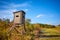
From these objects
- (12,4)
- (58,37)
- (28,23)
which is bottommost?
(58,37)

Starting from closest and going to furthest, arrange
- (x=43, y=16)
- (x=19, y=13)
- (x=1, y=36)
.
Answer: (x=1, y=36), (x=19, y=13), (x=43, y=16)

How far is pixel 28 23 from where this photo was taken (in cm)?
352

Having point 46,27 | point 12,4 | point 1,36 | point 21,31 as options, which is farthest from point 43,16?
point 1,36

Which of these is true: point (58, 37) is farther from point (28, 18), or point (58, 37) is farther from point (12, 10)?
point (12, 10)

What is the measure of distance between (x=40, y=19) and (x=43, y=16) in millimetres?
137

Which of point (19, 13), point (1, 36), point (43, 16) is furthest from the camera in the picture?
point (43, 16)

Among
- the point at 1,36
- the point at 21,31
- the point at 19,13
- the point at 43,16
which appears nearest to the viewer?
the point at 1,36

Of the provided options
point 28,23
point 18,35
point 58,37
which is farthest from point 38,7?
point 18,35

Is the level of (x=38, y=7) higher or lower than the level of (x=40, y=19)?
higher

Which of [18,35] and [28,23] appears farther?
[28,23]

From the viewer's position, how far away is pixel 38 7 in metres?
3.63

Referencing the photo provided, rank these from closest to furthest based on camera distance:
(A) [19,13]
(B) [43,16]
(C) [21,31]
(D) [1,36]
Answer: (D) [1,36] < (C) [21,31] < (A) [19,13] < (B) [43,16]

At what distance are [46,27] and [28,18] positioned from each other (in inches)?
24.5

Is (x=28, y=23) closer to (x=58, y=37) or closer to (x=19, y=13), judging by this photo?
(x=19, y=13)
